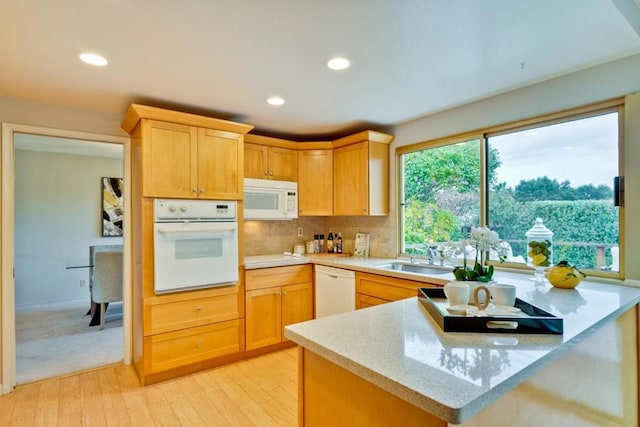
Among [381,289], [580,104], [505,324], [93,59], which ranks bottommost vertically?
[381,289]

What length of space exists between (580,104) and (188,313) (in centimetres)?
331

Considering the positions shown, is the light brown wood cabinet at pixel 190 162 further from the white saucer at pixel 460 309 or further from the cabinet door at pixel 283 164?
the white saucer at pixel 460 309

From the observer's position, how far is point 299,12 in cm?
158

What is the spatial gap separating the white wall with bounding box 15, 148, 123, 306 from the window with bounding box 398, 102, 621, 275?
5044 millimetres

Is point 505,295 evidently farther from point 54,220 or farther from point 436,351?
point 54,220

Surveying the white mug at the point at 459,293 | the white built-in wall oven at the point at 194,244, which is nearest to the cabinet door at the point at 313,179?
the white built-in wall oven at the point at 194,244

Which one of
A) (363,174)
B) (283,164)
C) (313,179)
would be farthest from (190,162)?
(363,174)

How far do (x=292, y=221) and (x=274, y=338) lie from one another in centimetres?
140

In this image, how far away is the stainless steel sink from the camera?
302 centimetres

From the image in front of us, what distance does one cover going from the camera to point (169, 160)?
2.74 m

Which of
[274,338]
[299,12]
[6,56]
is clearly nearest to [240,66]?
[299,12]

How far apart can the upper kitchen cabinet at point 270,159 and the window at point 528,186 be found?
128cm

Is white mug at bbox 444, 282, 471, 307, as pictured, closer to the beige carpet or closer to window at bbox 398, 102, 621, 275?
window at bbox 398, 102, 621, 275

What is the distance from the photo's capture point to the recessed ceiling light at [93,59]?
1967 mm
